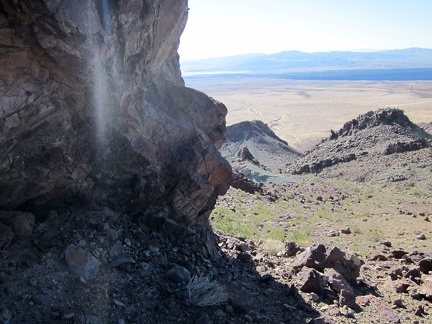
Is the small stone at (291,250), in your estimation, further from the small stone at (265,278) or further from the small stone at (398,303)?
the small stone at (398,303)

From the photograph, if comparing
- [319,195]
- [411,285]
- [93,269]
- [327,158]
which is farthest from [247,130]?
[93,269]

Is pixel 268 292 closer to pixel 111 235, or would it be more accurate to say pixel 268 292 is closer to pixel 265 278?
pixel 265 278

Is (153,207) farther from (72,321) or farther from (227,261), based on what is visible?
(72,321)

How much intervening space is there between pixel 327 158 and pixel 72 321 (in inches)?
1137

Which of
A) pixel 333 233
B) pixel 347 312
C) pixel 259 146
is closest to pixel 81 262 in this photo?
pixel 347 312

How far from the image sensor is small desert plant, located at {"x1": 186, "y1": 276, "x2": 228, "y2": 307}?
5.86m

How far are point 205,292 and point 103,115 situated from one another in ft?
9.36

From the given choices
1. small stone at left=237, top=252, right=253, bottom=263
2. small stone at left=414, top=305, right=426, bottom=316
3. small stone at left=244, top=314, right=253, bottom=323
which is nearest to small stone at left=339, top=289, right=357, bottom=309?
small stone at left=414, top=305, right=426, bottom=316

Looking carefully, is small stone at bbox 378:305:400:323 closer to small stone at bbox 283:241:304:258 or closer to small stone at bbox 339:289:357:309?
small stone at bbox 339:289:357:309

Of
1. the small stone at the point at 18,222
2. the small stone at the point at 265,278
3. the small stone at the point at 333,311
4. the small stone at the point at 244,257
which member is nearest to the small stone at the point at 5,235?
the small stone at the point at 18,222

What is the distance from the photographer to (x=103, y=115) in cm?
621

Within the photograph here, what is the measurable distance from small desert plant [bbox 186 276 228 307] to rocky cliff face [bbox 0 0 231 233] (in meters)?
1.43

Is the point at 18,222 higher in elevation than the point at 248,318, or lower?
higher

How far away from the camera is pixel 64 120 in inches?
227
